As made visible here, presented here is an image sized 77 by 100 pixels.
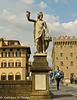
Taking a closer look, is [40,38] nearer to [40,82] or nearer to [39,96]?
[40,82]

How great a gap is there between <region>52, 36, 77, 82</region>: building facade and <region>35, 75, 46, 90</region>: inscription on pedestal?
7410 centimetres

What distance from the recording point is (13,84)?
401 inches

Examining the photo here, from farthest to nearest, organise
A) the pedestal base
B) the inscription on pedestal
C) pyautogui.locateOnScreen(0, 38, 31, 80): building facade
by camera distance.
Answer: pyautogui.locateOnScreen(0, 38, 31, 80): building facade, the inscription on pedestal, the pedestal base

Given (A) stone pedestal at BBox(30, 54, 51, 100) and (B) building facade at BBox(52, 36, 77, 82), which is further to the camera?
(B) building facade at BBox(52, 36, 77, 82)

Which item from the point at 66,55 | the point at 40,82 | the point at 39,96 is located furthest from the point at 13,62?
the point at 39,96

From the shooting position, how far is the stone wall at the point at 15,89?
9.98 meters

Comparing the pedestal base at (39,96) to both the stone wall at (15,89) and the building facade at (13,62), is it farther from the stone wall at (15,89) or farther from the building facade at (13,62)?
the building facade at (13,62)

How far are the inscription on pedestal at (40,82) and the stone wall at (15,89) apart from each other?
0.55 metres

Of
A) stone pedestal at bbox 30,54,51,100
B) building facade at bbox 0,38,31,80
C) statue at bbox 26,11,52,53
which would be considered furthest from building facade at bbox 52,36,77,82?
stone pedestal at bbox 30,54,51,100

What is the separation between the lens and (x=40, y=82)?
9625 mm

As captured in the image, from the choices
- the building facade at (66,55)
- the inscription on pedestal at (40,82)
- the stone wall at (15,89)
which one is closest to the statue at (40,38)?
the inscription on pedestal at (40,82)

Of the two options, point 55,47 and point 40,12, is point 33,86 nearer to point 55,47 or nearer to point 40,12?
point 40,12

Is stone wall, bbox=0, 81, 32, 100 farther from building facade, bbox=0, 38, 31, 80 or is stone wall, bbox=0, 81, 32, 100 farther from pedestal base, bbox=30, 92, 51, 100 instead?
building facade, bbox=0, 38, 31, 80

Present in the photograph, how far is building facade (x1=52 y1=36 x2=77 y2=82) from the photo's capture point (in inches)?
3282
